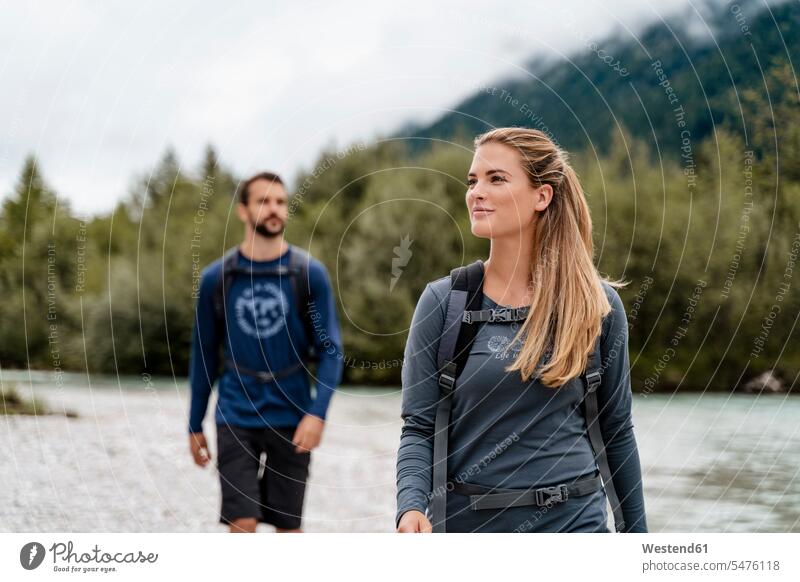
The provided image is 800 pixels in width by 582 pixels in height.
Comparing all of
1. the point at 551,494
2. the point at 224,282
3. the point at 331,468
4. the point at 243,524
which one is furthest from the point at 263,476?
the point at 331,468

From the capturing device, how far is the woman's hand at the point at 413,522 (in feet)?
7.27

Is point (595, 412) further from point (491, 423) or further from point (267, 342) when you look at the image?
point (267, 342)

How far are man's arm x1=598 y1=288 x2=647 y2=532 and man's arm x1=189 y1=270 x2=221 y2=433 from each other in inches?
76.9

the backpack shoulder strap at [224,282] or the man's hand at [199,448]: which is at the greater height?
the backpack shoulder strap at [224,282]

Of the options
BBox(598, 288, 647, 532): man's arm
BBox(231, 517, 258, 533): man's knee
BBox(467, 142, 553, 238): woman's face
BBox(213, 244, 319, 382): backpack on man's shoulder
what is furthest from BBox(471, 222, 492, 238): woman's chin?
BBox(231, 517, 258, 533): man's knee

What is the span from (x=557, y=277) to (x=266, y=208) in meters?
1.94

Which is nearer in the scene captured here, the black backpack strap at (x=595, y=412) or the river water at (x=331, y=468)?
the black backpack strap at (x=595, y=412)

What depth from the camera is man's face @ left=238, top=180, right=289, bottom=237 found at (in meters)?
4.01

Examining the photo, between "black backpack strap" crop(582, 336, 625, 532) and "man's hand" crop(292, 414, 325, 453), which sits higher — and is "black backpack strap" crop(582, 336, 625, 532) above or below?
above

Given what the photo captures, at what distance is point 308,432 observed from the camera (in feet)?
12.6

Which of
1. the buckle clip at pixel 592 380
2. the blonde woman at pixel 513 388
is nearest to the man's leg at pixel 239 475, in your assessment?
the blonde woman at pixel 513 388

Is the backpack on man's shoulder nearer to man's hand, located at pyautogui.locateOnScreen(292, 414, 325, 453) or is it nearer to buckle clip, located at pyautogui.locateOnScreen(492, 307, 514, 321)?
A: man's hand, located at pyautogui.locateOnScreen(292, 414, 325, 453)

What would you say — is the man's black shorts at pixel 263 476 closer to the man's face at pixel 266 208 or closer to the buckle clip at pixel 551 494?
the man's face at pixel 266 208

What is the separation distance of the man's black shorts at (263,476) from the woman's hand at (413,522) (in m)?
1.74
